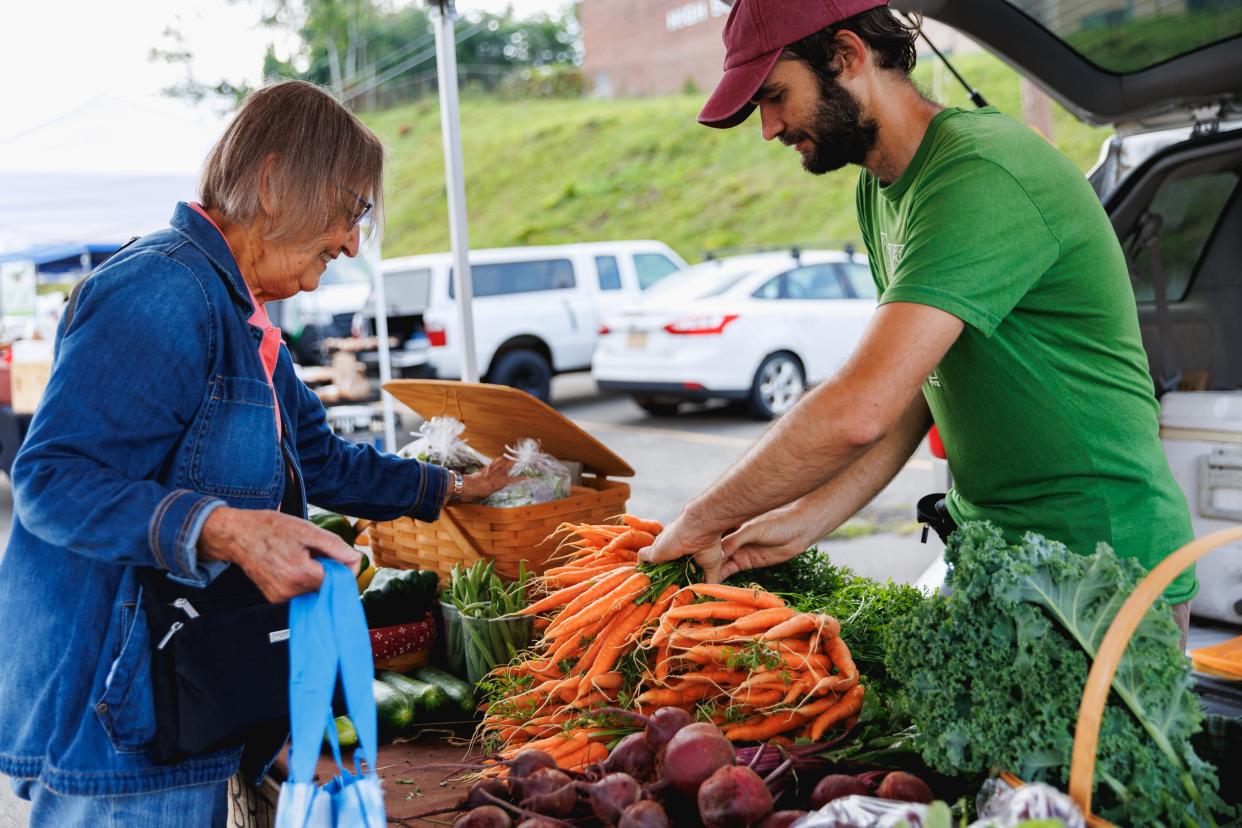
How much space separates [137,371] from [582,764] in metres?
1.07

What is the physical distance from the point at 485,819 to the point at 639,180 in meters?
26.4

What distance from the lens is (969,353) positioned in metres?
1.89

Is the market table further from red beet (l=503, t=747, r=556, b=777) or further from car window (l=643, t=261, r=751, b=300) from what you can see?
car window (l=643, t=261, r=751, b=300)

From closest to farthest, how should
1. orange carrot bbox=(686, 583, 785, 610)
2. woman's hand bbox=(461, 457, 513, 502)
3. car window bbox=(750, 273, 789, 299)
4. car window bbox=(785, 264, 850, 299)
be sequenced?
orange carrot bbox=(686, 583, 785, 610) → woman's hand bbox=(461, 457, 513, 502) → car window bbox=(750, 273, 789, 299) → car window bbox=(785, 264, 850, 299)

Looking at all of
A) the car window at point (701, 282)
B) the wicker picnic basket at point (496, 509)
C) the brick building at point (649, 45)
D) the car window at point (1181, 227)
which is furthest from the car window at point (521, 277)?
the brick building at point (649, 45)

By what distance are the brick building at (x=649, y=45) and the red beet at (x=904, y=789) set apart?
36803mm

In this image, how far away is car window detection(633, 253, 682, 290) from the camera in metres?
13.3

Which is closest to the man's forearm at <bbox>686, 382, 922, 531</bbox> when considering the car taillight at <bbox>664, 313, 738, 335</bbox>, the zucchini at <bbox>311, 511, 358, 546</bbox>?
the zucchini at <bbox>311, 511, 358, 546</bbox>

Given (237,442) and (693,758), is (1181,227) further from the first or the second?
(237,442)

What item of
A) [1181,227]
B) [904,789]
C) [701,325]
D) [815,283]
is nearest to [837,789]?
[904,789]

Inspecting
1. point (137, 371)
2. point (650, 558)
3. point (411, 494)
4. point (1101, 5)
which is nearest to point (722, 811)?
point (650, 558)

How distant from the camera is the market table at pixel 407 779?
1791 millimetres

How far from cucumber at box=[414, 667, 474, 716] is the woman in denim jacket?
663 mm

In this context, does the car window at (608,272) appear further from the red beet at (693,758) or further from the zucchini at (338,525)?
the red beet at (693,758)
